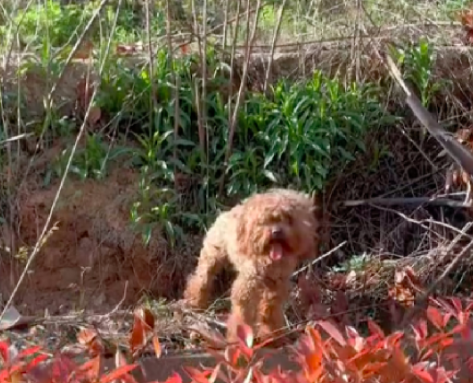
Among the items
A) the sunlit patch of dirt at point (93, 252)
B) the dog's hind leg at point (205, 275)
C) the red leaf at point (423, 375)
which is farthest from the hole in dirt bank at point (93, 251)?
the red leaf at point (423, 375)

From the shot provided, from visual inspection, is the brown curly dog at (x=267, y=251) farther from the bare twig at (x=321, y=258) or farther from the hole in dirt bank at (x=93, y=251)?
the hole in dirt bank at (x=93, y=251)

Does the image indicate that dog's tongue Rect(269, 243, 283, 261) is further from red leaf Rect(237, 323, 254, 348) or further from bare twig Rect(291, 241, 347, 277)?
red leaf Rect(237, 323, 254, 348)

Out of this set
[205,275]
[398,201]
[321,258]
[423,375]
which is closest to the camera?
[423,375]

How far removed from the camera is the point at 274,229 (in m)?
4.84

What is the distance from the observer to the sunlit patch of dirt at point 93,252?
6.19m

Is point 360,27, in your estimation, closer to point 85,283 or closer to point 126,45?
point 126,45

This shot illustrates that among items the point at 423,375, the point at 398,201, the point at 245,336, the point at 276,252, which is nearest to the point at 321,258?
the point at 398,201

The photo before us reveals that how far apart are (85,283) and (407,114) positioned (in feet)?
7.74

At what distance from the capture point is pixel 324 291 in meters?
5.50

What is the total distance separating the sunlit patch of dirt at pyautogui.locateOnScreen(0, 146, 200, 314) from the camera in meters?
6.19

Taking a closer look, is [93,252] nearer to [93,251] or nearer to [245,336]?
[93,251]

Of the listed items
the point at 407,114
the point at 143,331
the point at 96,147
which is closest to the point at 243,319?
the point at 143,331

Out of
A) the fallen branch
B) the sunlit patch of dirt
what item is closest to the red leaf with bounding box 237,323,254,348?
the sunlit patch of dirt

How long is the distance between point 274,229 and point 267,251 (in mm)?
117
